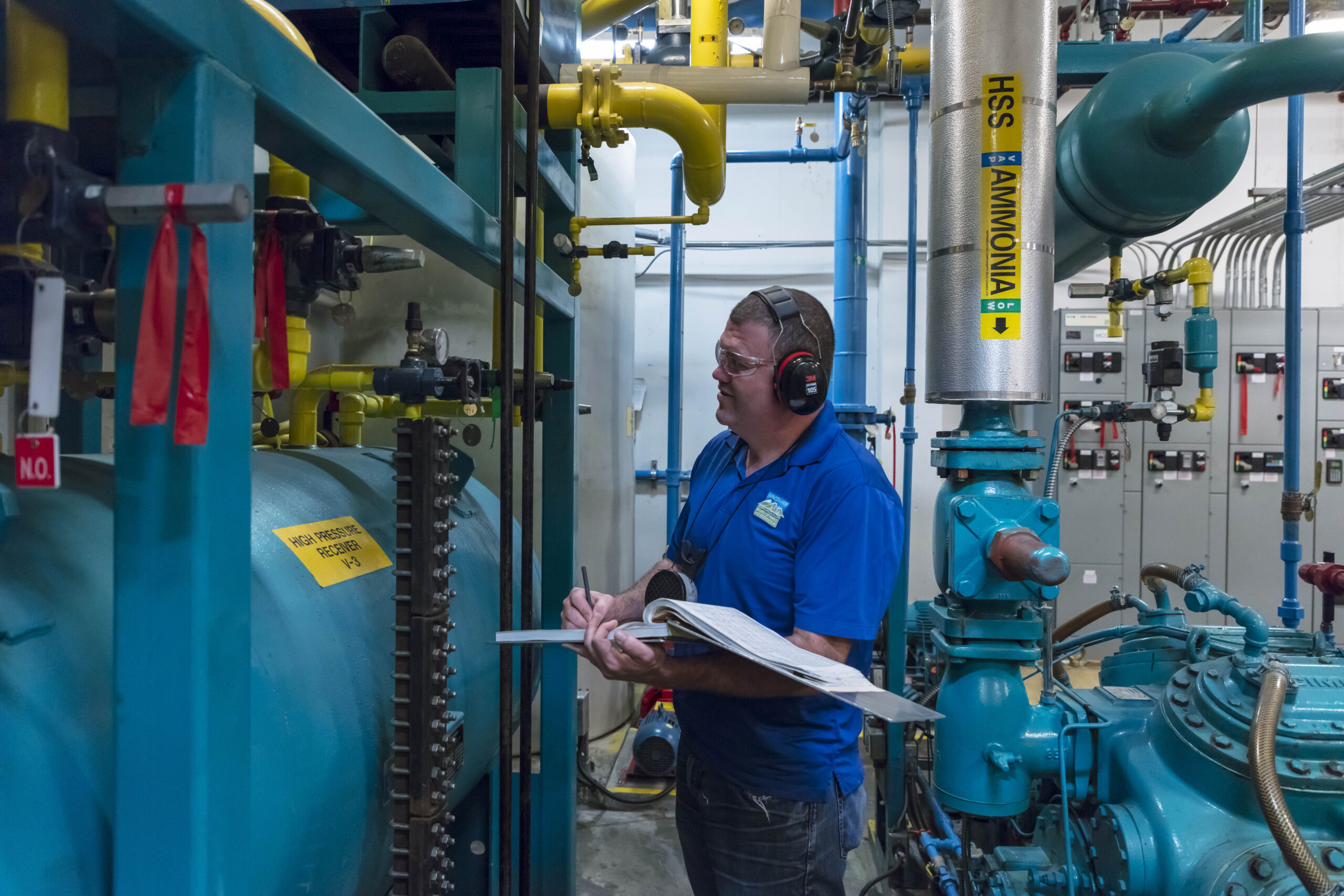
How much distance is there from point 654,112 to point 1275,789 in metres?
1.57

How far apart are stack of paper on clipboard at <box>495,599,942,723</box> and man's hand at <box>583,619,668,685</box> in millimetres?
16

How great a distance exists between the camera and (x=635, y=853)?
2604mm

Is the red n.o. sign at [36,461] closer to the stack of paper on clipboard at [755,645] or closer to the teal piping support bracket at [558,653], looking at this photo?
the stack of paper on clipboard at [755,645]

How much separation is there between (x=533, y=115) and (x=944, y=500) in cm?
136

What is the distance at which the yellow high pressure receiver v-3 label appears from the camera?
1.74 metres

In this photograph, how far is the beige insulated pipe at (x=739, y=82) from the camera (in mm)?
1646

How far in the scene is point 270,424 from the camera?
130cm

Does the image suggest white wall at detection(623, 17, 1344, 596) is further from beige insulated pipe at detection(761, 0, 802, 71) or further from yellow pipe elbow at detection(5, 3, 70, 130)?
yellow pipe elbow at detection(5, 3, 70, 130)

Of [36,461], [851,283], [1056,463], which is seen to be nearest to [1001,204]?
[1056,463]

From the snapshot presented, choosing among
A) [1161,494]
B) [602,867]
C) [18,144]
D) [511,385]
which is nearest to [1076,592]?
[1161,494]

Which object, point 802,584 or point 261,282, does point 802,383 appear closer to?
point 802,584

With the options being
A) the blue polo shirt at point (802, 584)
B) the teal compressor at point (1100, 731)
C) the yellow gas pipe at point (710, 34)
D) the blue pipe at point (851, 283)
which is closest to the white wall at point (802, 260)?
the blue pipe at point (851, 283)

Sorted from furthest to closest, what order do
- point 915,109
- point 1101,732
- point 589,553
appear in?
point 589,553 < point 915,109 < point 1101,732

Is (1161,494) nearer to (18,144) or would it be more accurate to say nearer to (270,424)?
(270,424)
